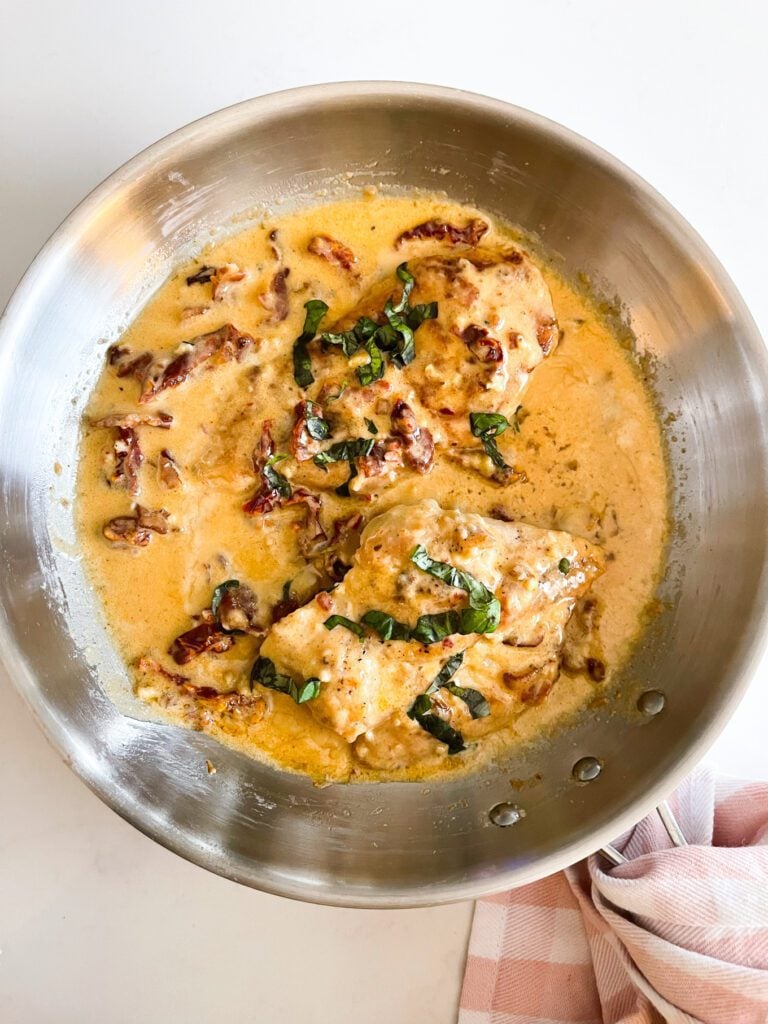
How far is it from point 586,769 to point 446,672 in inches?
32.2

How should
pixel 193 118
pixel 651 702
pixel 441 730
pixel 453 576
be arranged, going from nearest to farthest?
pixel 453 576 → pixel 441 730 → pixel 651 702 → pixel 193 118

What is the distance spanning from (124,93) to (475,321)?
201cm

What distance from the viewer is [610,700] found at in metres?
3.86

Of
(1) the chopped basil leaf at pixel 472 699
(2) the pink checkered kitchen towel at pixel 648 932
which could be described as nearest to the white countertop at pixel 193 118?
(2) the pink checkered kitchen towel at pixel 648 932

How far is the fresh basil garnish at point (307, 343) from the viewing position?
12.1 ft

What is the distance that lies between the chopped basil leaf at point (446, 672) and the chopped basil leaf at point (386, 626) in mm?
230

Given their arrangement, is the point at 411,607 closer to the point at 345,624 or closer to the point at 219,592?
the point at 345,624

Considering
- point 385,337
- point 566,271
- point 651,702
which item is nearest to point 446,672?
point 651,702

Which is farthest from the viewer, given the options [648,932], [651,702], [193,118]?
[193,118]

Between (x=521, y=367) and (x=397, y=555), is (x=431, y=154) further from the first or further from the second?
(x=397, y=555)

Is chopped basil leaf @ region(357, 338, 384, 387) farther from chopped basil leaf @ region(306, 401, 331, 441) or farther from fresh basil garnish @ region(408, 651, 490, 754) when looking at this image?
fresh basil garnish @ region(408, 651, 490, 754)

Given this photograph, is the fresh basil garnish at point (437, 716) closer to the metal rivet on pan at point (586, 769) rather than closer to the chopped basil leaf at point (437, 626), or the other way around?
the chopped basil leaf at point (437, 626)

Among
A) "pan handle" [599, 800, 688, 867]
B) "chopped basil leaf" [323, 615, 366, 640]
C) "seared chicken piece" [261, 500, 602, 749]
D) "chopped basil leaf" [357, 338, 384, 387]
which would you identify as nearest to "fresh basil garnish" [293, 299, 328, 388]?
"chopped basil leaf" [357, 338, 384, 387]

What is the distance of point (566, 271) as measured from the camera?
3979mm
